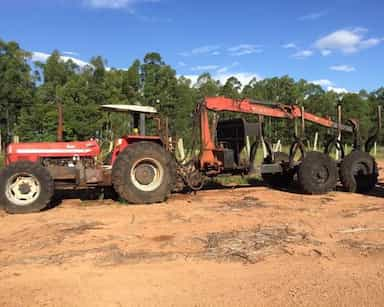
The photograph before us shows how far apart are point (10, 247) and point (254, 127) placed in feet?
22.2

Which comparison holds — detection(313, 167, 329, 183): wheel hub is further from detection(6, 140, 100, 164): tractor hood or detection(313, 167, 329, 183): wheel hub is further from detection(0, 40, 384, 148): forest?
detection(0, 40, 384, 148): forest

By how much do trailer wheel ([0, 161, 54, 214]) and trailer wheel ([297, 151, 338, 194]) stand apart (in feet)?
18.8

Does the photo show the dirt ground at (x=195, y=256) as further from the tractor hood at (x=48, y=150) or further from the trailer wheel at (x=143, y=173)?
the tractor hood at (x=48, y=150)

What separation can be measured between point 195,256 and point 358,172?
704cm

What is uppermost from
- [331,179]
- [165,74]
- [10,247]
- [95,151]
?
[165,74]

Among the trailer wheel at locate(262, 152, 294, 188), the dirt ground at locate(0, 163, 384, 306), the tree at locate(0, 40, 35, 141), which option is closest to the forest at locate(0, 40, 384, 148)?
the tree at locate(0, 40, 35, 141)

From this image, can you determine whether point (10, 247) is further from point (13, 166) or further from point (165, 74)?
point (165, 74)

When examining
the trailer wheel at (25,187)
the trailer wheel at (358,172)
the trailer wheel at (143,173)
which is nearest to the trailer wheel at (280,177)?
the trailer wheel at (358,172)

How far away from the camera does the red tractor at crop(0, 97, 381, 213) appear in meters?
8.27

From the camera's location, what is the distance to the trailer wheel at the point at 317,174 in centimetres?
1001

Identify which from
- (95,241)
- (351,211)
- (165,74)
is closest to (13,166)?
(95,241)

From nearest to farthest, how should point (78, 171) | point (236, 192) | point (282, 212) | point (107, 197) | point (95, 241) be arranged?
point (95, 241), point (282, 212), point (78, 171), point (107, 197), point (236, 192)

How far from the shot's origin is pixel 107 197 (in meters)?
10.0

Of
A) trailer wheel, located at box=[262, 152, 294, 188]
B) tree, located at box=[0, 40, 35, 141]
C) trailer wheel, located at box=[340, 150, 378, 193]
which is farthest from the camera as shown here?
tree, located at box=[0, 40, 35, 141]
